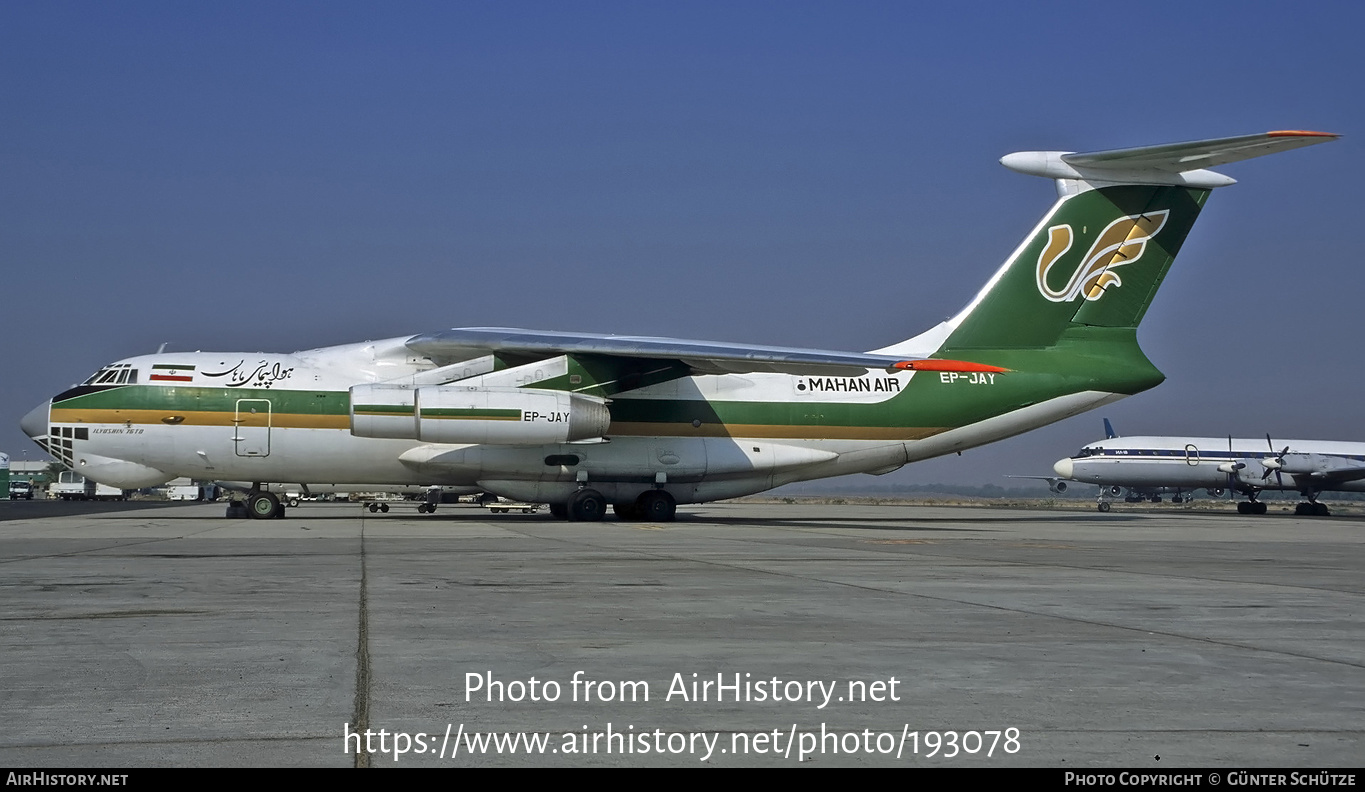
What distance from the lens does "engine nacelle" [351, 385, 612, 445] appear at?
20.3m

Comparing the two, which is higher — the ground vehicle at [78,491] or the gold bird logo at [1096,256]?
the gold bird logo at [1096,256]

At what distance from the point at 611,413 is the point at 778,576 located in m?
12.8

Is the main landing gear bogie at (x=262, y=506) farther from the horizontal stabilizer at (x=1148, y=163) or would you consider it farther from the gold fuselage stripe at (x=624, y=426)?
the horizontal stabilizer at (x=1148, y=163)

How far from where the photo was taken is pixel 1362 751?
385 centimetres

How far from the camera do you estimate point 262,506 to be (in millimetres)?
22672

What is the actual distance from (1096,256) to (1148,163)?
2175 mm

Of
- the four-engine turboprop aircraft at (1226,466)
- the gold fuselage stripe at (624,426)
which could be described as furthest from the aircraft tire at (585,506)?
the four-engine turboprop aircraft at (1226,466)

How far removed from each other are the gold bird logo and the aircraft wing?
3.93 metres

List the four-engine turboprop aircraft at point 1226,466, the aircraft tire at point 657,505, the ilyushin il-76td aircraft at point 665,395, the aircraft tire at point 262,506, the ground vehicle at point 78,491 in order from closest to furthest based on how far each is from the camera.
Result: 1. the ilyushin il-76td aircraft at point 665,395
2. the aircraft tire at point 262,506
3. the aircraft tire at point 657,505
4. the four-engine turboprop aircraft at point 1226,466
5. the ground vehicle at point 78,491

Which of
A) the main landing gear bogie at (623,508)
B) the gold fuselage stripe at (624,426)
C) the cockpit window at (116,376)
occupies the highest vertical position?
the cockpit window at (116,376)

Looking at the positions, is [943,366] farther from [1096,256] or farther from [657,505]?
[657,505]

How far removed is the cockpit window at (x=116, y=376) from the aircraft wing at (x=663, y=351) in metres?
5.09

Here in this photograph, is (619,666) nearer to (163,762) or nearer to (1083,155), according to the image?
(163,762)

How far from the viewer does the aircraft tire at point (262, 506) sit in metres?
22.6
